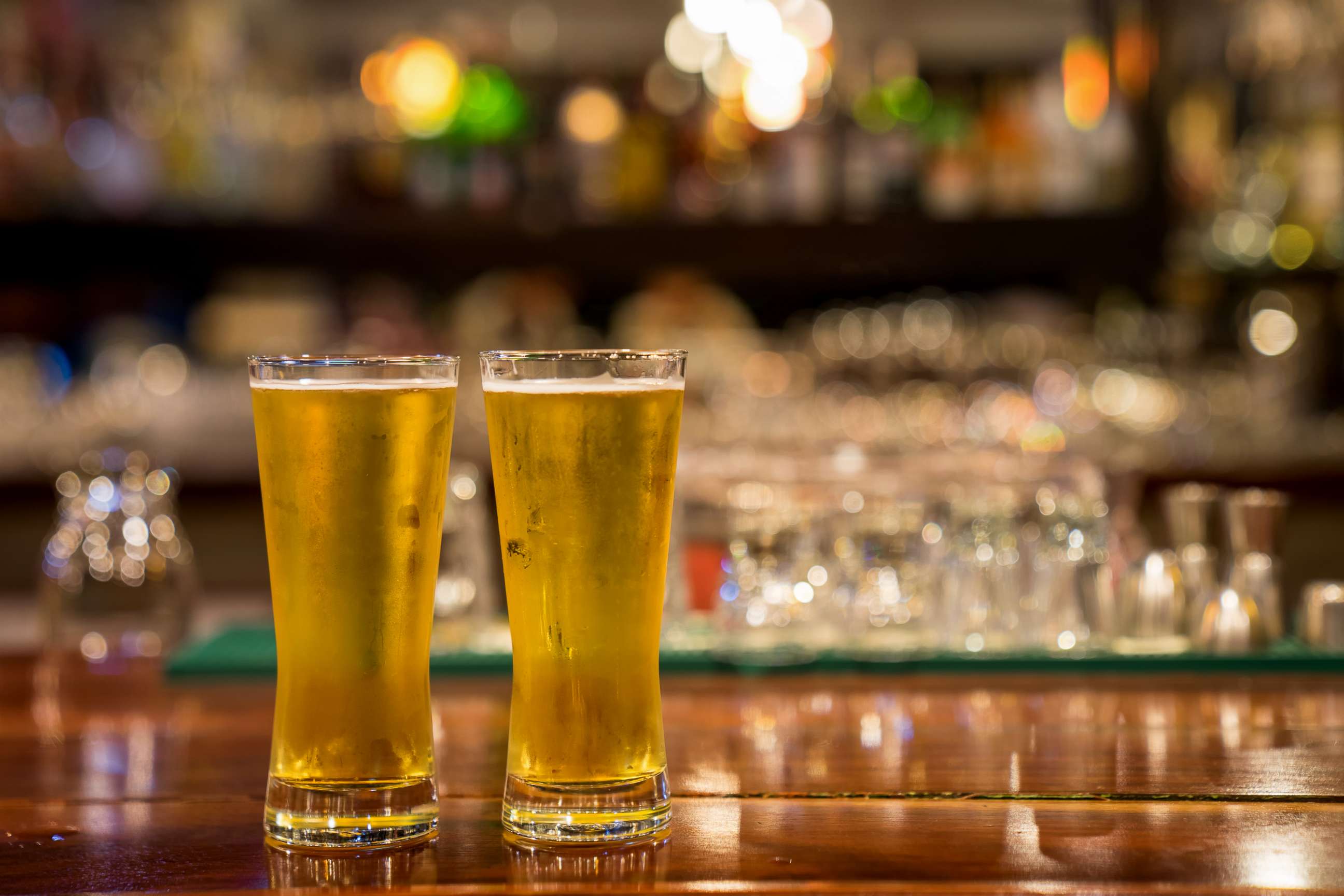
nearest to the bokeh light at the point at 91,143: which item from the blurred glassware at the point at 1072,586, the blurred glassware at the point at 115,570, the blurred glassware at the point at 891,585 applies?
the blurred glassware at the point at 115,570

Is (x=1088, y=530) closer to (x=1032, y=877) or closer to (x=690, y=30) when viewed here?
(x=1032, y=877)

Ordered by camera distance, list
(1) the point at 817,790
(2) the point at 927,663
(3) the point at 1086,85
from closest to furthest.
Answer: (1) the point at 817,790 → (2) the point at 927,663 → (3) the point at 1086,85

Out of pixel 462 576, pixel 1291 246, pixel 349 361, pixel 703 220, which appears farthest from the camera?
pixel 703 220

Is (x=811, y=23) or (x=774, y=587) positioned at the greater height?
(x=811, y=23)

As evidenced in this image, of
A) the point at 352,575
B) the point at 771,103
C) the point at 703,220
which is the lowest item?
the point at 352,575

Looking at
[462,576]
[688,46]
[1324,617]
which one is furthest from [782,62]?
[1324,617]

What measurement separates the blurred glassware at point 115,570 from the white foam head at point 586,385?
0.80 metres

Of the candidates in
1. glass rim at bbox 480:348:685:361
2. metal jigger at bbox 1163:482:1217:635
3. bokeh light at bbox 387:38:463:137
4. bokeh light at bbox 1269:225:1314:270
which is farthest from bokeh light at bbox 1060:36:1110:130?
glass rim at bbox 480:348:685:361

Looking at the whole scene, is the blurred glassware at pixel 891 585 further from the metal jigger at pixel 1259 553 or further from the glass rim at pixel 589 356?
the glass rim at pixel 589 356

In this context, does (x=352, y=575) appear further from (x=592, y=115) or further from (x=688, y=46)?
(x=688, y=46)

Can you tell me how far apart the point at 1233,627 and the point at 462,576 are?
62 centimetres

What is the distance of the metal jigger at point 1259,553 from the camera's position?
112 cm

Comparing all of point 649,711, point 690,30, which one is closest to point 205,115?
point 690,30

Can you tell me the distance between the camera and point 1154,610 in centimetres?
114
